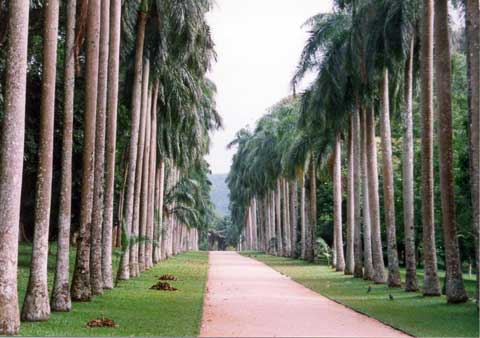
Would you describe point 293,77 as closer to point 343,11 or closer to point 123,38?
point 343,11

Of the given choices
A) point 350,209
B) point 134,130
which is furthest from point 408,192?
point 134,130

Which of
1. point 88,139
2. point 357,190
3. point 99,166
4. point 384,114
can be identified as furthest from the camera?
point 357,190

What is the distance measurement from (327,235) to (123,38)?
37.7m

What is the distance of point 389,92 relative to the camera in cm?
2719

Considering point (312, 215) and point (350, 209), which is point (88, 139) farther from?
point (312, 215)

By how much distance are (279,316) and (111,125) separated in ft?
28.7

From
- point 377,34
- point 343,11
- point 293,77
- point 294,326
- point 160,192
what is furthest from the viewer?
point 160,192

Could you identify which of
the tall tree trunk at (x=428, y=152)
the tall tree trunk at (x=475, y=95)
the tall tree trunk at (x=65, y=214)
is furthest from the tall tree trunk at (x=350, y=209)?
the tall tree trunk at (x=65, y=214)

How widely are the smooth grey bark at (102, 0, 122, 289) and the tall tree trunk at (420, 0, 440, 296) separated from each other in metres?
9.35

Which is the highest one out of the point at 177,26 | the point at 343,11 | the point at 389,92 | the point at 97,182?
the point at 343,11

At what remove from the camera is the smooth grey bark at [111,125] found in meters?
19.8

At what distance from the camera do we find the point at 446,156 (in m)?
18.2

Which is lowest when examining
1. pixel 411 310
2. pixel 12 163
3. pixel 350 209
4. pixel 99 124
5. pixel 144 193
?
pixel 411 310

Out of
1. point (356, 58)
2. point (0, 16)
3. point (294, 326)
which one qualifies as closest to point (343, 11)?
point (356, 58)
